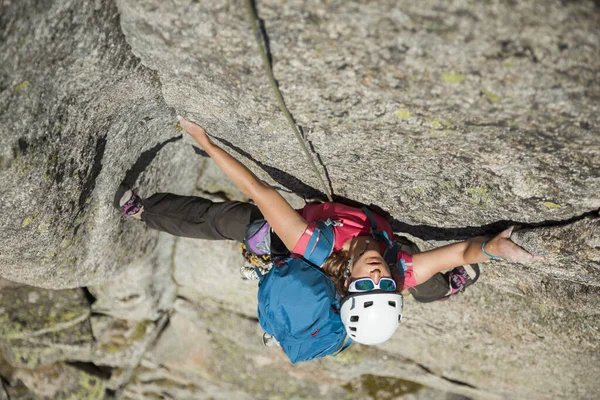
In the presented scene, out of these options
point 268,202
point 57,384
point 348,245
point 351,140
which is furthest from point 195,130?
point 57,384

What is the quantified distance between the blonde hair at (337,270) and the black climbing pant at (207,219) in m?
1.10

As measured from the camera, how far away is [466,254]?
431 cm

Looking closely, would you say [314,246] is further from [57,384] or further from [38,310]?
[57,384]

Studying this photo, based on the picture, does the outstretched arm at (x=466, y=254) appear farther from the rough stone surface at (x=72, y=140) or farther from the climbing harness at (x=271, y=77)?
the rough stone surface at (x=72, y=140)

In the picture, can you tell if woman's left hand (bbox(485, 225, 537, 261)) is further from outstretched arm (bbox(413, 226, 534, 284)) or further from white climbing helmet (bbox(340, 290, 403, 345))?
white climbing helmet (bbox(340, 290, 403, 345))

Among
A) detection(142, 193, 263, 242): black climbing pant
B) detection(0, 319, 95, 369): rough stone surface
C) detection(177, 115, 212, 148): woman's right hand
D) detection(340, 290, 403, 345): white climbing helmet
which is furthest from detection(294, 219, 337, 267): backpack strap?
detection(0, 319, 95, 369): rough stone surface

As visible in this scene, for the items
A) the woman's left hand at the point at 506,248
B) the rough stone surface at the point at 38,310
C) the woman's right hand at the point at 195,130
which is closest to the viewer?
the woman's left hand at the point at 506,248

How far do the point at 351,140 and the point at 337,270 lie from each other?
1250mm

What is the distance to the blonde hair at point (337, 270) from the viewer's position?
13.8 feet

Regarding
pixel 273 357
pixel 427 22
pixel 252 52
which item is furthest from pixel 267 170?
pixel 273 357

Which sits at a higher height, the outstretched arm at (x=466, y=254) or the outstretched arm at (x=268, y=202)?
the outstretched arm at (x=466, y=254)

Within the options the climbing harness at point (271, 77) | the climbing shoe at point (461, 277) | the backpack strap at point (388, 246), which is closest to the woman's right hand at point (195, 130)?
the climbing harness at point (271, 77)

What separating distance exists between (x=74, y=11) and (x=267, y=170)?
2.62 metres

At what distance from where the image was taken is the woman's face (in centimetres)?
401
